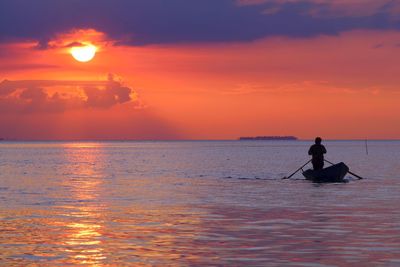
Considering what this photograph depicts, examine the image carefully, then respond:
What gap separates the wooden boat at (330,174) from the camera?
167 feet

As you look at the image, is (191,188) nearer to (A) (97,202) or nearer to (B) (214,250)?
(A) (97,202)

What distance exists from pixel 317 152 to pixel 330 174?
290 cm

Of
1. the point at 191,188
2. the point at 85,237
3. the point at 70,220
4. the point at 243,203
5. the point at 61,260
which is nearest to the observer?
the point at 61,260

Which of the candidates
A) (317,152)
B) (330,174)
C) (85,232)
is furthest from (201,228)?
(330,174)

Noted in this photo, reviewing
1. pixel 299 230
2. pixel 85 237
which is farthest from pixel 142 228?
pixel 299 230

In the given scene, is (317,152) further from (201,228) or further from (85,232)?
(85,232)

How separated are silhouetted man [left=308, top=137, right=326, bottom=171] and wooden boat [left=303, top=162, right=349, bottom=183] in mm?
462

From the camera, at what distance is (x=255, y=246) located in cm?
2025

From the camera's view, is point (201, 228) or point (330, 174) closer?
point (201, 228)

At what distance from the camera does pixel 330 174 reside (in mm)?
50844

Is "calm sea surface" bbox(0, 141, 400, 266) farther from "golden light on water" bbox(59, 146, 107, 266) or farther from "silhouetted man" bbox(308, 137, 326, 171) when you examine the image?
"silhouetted man" bbox(308, 137, 326, 171)

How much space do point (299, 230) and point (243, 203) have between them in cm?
1093

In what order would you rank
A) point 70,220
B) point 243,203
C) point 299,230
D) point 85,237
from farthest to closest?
1. point 243,203
2. point 70,220
3. point 299,230
4. point 85,237

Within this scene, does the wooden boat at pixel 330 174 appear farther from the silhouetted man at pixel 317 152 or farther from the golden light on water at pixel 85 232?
the golden light on water at pixel 85 232
